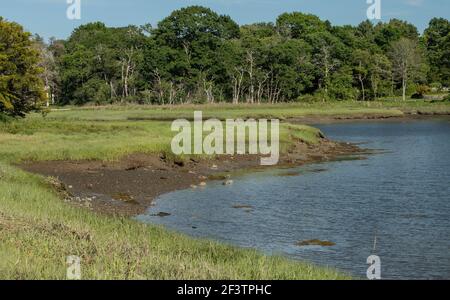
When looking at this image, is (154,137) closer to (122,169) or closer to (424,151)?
(122,169)

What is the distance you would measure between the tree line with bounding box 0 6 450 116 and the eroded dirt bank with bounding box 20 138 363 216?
79.9 metres

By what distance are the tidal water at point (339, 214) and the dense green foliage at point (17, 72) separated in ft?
81.1

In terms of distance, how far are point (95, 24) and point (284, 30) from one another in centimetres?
5254

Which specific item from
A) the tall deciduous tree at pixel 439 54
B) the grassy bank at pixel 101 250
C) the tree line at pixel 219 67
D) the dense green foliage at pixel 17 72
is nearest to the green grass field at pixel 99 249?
the grassy bank at pixel 101 250

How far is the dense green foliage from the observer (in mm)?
54281

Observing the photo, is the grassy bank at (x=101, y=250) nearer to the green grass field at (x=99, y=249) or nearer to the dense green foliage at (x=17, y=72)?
the green grass field at (x=99, y=249)

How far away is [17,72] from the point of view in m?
55.9

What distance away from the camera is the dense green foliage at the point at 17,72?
54.3 metres

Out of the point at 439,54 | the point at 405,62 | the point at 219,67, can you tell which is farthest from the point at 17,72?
the point at 439,54

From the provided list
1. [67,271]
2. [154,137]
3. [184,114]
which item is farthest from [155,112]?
[67,271]

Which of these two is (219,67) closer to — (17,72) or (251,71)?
(251,71)

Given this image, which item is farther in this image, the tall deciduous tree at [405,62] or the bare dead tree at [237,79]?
the tall deciduous tree at [405,62]

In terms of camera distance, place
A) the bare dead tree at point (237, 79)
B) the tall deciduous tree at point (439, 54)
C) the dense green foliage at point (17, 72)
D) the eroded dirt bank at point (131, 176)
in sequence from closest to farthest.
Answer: the eroded dirt bank at point (131, 176) < the dense green foliage at point (17, 72) < the bare dead tree at point (237, 79) < the tall deciduous tree at point (439, 54)

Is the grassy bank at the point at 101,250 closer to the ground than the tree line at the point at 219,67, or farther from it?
closer to the ground
